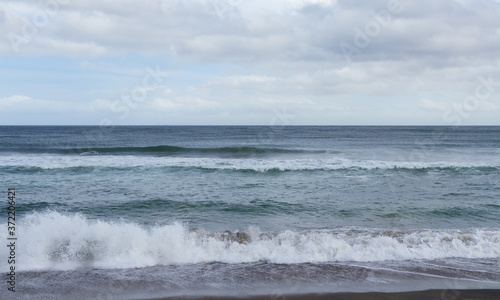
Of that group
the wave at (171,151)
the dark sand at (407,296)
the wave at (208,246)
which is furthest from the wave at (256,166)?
the dark sand at (407,296)

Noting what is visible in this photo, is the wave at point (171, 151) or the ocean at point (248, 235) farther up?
the wave at point (171, 151)

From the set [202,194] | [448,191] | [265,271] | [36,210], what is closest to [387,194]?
[448,191]

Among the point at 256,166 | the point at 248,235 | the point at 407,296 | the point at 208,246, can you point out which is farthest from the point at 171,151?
the point at 407,296

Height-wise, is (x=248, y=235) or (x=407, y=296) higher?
(x=248, y=235)

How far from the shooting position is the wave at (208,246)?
7.70m

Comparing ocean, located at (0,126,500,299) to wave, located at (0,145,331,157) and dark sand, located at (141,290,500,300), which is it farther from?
wave, located at (0,145,331,157)

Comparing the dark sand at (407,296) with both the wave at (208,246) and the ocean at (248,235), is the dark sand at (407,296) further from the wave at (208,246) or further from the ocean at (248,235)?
the wave at (208,246)

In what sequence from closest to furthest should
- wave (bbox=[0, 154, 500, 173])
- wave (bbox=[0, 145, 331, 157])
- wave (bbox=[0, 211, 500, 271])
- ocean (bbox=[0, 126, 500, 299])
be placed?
ocean (bbox=[0, 126, 500, 299]), wave (bbox=[0, 211, 500, 271]), wave (bbox=[0, 154, 500, 173]), wave (bbox=[0, 145, 331, 157])

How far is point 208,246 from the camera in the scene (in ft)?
27.1

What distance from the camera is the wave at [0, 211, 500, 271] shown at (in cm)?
770

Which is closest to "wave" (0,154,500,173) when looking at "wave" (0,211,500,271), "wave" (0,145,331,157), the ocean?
the ocean

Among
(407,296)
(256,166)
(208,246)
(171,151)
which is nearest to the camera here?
→ (407,296)

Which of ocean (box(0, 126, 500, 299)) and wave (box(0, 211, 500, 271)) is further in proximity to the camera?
wave (box(0, 211, 500, 271))

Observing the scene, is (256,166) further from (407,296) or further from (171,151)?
(407,296)
